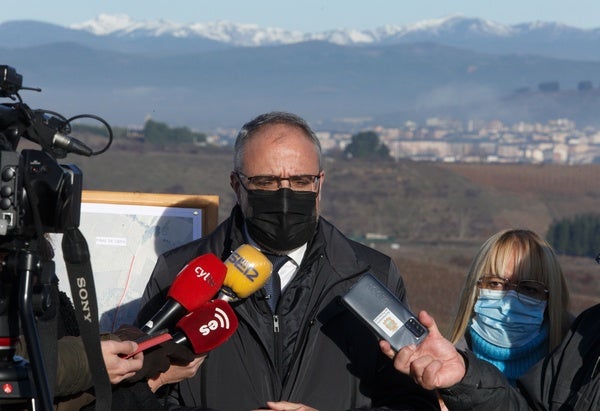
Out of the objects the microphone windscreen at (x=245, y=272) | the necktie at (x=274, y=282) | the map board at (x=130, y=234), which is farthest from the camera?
the map board at (x=130, y=234)

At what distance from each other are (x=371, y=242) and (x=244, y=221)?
4844 cm

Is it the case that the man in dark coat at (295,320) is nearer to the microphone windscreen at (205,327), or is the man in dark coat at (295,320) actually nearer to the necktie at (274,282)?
the necktie at (274,282)

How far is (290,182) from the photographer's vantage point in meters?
4.61

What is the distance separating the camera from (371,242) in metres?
53.0

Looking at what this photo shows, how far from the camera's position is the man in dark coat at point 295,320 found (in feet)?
14.3

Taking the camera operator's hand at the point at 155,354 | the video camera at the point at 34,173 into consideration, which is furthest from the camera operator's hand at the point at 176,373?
the video camera at the point at 34,173

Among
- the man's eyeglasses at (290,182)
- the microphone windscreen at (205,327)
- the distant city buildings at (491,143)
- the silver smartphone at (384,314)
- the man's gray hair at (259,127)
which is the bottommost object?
the distant city buildings at (491,143)

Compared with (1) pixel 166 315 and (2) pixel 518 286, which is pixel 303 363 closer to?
(1) pixel 166 315

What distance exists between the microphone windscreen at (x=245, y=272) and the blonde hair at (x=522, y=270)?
3.62ft

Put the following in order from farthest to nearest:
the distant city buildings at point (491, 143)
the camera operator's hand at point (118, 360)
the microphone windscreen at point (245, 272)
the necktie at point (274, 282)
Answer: the distant city buildings at point (491, 143) < the necktie at point (274, 282) < the microphone windscreen at point (245, 272) < the camera operator's hand at point (118, 360)

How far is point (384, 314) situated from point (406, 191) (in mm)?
67188

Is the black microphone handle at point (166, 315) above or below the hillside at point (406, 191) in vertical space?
above

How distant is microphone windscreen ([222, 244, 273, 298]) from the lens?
4.14 metres

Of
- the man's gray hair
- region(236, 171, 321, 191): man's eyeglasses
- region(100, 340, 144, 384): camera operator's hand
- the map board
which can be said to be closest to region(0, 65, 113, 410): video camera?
region(100, 340, 144, 384): camera operator's hand
